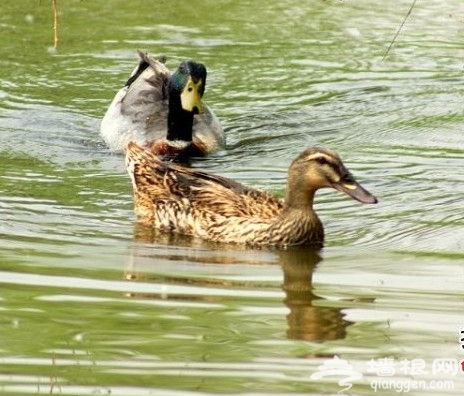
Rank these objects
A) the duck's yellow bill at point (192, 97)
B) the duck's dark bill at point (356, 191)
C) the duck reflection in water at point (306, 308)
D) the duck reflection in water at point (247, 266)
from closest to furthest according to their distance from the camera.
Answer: the duck reflection in water at point (306, 308)
the duck reflection in water at point (247, 266)
the duck's dark bill at point (356, 191)
the duck's yellow bill at point (192, 97)

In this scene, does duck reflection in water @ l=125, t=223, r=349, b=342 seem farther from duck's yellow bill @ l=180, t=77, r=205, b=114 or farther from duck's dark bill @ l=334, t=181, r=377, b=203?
duck's yellow bill @ l=180, t=77, r=205, b=114

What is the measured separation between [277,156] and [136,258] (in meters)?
4.31

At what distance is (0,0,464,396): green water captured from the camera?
7.49 meters

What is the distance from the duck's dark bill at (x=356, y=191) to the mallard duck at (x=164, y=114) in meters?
4.11

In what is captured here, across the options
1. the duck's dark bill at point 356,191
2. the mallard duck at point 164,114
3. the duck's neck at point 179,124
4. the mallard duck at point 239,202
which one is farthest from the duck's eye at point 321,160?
the duck's neck at point 179,124

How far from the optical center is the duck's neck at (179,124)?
15516mm

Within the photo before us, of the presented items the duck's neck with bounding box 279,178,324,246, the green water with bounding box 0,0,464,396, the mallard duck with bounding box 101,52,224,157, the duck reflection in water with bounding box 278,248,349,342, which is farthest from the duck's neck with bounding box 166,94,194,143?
the duck reflection in water with bounding box 278,248,349,342

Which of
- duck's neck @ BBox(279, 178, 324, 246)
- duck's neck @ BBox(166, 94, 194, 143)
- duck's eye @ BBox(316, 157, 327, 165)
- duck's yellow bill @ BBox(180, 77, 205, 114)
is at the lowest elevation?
duck's neck @ BBox(279, 178, 324, 246)

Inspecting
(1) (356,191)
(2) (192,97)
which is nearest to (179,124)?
(2) (192,97)

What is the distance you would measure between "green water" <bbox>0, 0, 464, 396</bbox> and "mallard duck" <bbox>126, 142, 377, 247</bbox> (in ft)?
0.57

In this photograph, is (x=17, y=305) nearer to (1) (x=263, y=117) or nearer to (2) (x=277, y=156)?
(2) (x=277, y=156)

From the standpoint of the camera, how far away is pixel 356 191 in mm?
10977

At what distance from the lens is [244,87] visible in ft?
54.8

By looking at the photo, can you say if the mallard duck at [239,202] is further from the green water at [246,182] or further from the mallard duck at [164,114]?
the mallard duck at [164,114]
